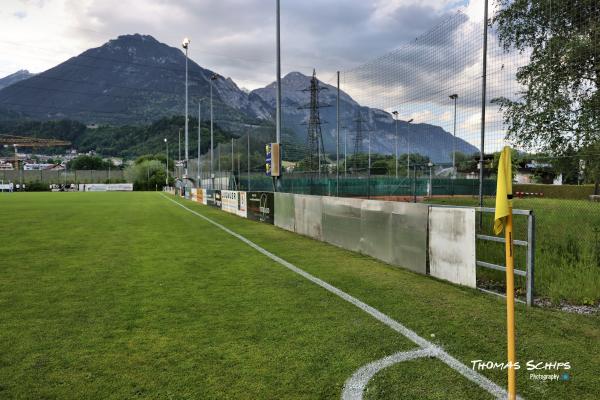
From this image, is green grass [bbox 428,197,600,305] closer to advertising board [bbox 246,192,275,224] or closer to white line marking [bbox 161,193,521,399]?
white line marking [bbox 161,193,521,399]

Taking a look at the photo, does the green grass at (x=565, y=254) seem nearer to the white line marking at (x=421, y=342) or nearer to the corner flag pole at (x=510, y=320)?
the white line marking at (x=421, y=342)

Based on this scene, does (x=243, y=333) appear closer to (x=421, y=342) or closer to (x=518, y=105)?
(x=421, y=342)

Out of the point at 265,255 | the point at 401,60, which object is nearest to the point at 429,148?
the point at 401,60

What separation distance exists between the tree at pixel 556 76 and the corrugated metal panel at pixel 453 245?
2.39 meters

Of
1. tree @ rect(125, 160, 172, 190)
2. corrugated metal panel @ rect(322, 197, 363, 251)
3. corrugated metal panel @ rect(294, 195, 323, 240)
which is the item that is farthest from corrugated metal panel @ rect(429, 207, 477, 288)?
tree @ rect(125, 160, 172, 190)

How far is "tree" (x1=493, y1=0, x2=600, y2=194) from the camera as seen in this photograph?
23.8 feet

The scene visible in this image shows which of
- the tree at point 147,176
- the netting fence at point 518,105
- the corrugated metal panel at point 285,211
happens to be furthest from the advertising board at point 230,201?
the tree at point 147,176

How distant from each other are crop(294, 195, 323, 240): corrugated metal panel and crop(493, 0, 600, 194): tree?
5121 millimetres

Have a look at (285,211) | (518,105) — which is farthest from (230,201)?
(518,105)

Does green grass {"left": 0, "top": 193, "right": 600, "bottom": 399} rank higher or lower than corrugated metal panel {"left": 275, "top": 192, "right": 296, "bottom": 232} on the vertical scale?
lower

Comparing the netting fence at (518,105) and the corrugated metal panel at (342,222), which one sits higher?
the netting fence at (518,105)

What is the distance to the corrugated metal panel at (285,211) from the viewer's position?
14219 mm

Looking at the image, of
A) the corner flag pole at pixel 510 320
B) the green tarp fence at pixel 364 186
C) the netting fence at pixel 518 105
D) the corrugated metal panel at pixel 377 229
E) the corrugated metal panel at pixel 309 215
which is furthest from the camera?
the green tarp fence at pixel 364 186

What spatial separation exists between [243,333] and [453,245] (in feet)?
12.2
